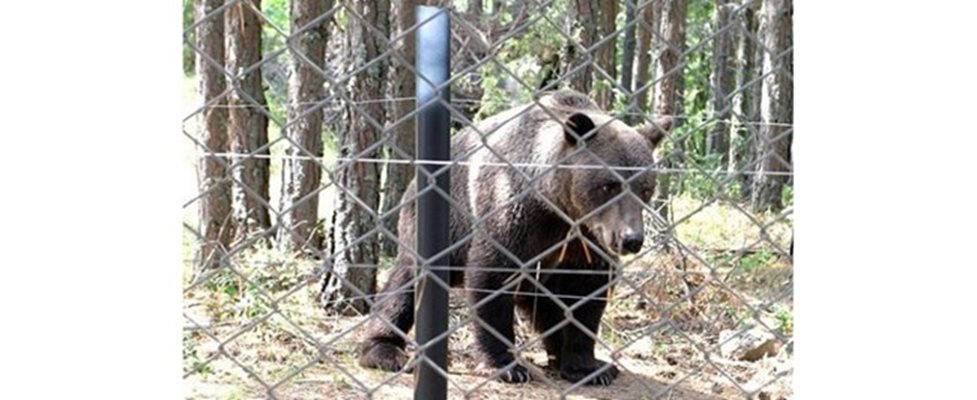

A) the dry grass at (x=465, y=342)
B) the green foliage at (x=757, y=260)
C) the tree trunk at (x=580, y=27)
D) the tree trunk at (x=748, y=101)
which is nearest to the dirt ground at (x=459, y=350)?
the dry grass at (x=465, y=342)

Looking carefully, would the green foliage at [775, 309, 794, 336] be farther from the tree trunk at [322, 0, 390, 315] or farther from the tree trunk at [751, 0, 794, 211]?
the tree trunk at [751, 0, 794, 211]

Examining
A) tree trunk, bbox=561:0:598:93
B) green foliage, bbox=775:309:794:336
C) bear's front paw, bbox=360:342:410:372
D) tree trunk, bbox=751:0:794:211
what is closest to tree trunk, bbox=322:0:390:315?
bear's front paw, bbox=360:342:410:372

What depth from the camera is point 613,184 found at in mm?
5441

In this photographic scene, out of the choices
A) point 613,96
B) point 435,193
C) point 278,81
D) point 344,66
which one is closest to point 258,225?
point 344,66

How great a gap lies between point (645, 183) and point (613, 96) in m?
6.48

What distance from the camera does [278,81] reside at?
1862 centimetres

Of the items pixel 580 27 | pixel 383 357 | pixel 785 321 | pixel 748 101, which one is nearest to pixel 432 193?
pixel 383 357

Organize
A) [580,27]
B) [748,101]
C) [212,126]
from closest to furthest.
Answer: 1. [212,126]
2. [580,27]
3. [748,101]

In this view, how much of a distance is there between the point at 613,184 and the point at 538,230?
481 millimetres

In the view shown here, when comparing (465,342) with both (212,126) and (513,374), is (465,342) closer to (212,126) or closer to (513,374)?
(513,374)

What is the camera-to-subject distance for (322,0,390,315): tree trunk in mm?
6359

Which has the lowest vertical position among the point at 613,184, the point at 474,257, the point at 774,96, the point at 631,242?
the point at 474,257

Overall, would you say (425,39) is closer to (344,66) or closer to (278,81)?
(344,66)
